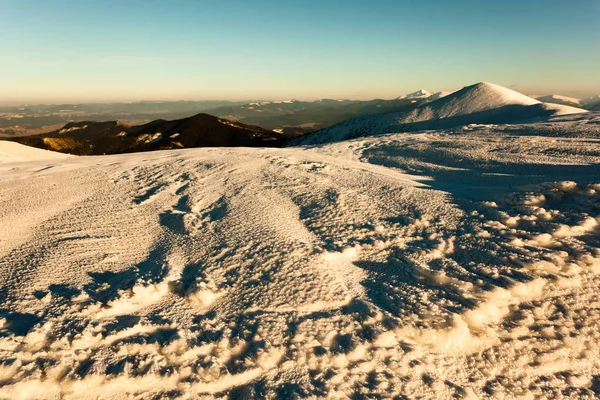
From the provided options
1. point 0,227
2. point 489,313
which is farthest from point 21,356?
point 489,313

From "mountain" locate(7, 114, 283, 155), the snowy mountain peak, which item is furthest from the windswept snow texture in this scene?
"mountain" locate(7, 114, 283, 155)

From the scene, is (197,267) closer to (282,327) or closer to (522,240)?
(282,327)

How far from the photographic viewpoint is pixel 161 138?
319 feet

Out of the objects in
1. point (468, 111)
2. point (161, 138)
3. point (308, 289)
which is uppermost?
point (468, 111)

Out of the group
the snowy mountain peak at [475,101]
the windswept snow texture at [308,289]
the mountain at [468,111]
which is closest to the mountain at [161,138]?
the mountain at [468,111]

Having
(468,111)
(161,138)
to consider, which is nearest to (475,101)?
(468,111)

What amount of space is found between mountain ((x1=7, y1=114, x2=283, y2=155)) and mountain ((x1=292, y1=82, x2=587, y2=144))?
35281 mm

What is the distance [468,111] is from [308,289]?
42.1 m

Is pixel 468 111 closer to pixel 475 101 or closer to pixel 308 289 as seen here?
pixel 475 101

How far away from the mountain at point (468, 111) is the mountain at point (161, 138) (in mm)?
35281

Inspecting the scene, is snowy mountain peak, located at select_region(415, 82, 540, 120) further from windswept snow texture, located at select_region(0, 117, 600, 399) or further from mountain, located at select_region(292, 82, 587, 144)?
windswept snow texture, located at select_region(0, 117, 600, 399)

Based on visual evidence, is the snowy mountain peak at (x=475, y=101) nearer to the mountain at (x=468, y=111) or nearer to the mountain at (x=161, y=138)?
the mountain at (x=468, y=111)

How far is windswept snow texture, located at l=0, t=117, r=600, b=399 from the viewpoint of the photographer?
13.3ft

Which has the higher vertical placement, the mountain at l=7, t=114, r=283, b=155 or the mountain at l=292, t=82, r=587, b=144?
the mountain at l=292, t=82, r=587, b=144
